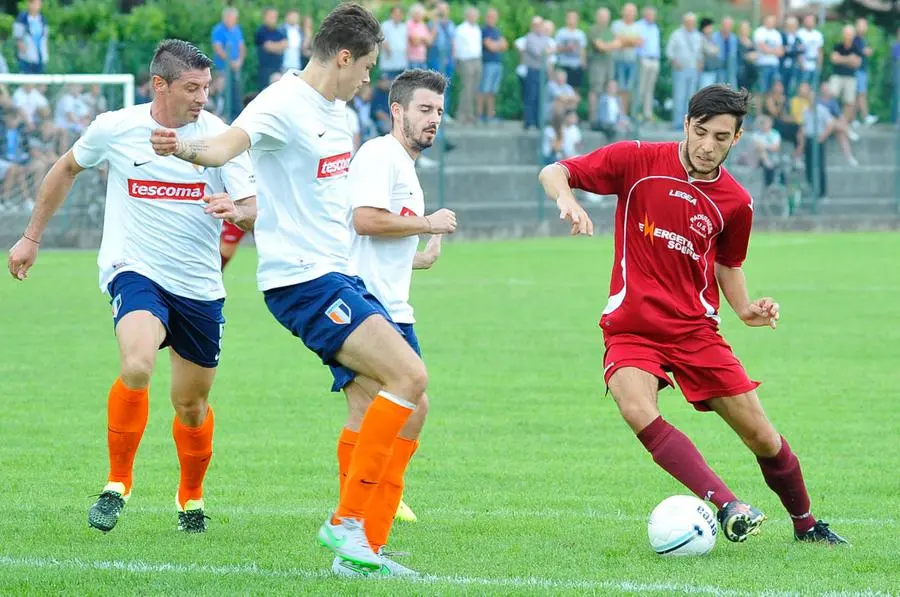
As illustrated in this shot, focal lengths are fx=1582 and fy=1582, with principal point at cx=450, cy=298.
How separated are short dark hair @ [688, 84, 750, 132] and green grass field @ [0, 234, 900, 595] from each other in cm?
173

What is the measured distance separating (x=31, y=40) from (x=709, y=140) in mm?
19200

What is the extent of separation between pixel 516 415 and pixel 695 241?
404 cm

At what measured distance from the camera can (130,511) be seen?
7.14 metres

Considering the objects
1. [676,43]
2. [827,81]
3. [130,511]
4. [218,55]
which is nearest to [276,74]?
[218,55]

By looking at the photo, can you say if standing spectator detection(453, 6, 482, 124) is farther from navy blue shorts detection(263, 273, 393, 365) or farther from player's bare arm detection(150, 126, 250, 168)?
player's bare arm detection(150, 126, 250, 168)

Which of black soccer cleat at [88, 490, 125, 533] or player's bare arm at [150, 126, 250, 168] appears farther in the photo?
black soccer cleat at [88, 490, 125, 533]

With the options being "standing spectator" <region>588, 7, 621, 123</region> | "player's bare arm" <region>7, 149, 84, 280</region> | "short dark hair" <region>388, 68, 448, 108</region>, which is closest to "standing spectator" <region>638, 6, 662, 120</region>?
"standing spectator" <region>588, 7, 621, 123</region>

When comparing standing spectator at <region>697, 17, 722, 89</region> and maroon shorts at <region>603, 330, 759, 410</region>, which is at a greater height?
standing spectator at <region>697, 17, 722, 89</region>

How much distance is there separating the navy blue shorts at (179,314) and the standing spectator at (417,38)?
19504 mm

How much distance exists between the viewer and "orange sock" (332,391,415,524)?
5.68 meters

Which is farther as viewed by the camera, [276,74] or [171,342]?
[276,74]

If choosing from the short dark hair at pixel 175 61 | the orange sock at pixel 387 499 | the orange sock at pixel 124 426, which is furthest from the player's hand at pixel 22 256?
the orange sock at pixel 387 499

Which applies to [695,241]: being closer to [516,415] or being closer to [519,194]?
[516,415]

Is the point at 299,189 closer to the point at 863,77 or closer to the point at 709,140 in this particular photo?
the point at 709,140
